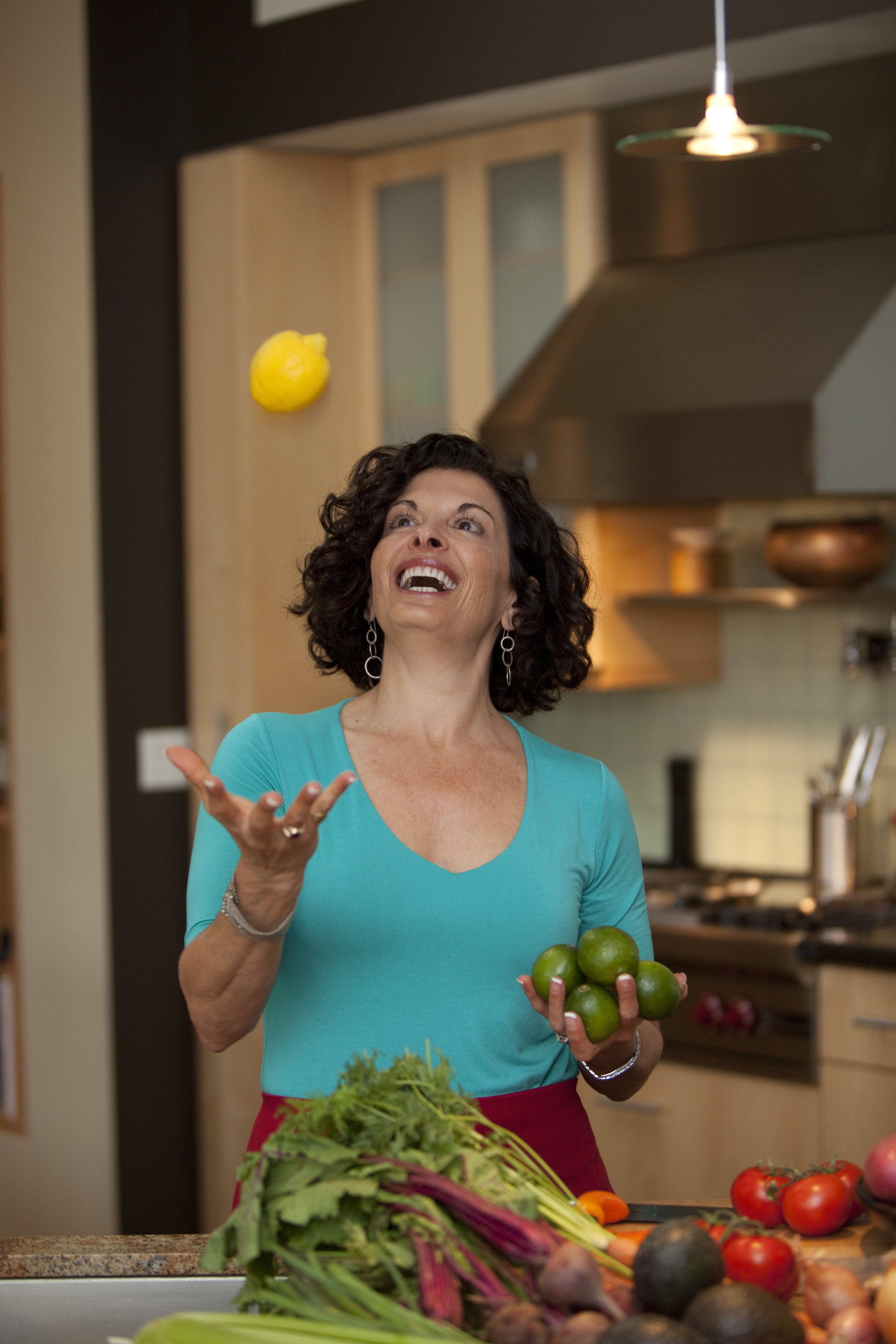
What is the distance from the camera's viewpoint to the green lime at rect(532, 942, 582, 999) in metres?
1.46

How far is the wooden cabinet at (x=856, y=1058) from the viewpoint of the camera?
2.83 m

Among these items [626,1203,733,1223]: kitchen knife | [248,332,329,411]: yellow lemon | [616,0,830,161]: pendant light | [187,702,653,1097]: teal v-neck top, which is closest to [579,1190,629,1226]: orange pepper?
[626,1203,733,1223]: kitchen knife

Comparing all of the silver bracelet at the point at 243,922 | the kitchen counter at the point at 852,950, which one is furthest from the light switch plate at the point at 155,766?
the silver bracelet at the point at 243,922

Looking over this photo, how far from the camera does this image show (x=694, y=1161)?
3.06 metres

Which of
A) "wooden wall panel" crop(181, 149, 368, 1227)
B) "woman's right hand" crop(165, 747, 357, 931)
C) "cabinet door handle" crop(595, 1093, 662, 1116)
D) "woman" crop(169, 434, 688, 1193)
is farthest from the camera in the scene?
"wooden wall panel" crop(181, 149, 368, 1227)

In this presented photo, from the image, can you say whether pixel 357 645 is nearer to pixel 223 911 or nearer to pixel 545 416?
pixel 223 911

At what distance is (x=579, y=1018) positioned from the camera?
1.42 m

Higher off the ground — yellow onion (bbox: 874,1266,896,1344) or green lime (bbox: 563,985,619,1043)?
green lime (bbox: 563,985,619,1043)

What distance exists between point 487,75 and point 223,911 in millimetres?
2252

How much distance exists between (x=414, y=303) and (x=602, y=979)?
247 centimetres

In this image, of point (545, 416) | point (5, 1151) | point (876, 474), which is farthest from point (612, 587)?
point (5, 1151)

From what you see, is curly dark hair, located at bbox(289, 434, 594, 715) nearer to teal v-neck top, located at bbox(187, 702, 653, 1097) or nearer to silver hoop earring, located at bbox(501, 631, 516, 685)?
silver hoop earring, located at bbox(501, 631, 516, 685)

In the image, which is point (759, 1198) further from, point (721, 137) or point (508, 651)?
point (721, 137)

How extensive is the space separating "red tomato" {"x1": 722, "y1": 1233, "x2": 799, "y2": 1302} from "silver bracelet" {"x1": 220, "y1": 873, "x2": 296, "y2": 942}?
49 centimetres
